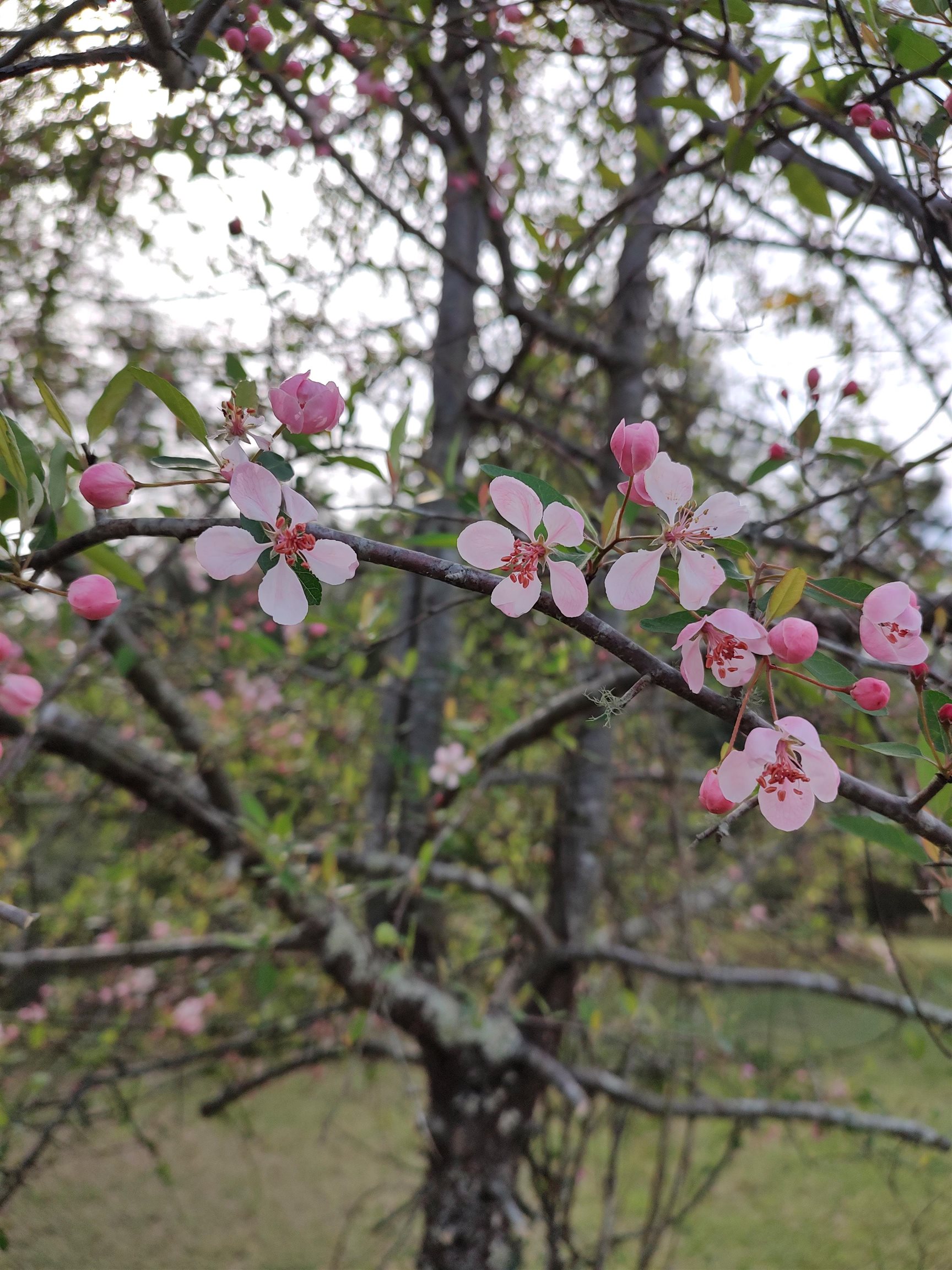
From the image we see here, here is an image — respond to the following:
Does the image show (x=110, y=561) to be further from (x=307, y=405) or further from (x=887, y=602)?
(x=887, y=602)

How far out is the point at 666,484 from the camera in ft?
1.49

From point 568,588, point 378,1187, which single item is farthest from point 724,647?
point 378,1187

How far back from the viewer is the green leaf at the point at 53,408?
45 cm

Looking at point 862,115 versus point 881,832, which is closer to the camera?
point 881,832

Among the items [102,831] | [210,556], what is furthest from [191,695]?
[210,556]

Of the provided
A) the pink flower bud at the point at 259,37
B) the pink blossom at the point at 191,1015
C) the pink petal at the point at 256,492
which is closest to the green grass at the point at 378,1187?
the pink blossom at the point at 191,1015

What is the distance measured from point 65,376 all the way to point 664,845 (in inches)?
95.6

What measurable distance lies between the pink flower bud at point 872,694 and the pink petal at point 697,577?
10 cm

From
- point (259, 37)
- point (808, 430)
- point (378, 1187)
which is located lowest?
point (378, 1187)

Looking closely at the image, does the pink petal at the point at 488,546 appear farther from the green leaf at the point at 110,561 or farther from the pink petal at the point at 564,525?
the green leaf at the point at 110,561

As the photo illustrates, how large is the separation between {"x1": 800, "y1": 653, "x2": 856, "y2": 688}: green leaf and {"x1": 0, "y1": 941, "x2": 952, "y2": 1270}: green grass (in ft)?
3.45

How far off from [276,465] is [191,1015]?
2.11 meters

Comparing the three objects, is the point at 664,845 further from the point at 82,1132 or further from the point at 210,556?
the point at 210,556

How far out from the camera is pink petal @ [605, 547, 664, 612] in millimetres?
435
